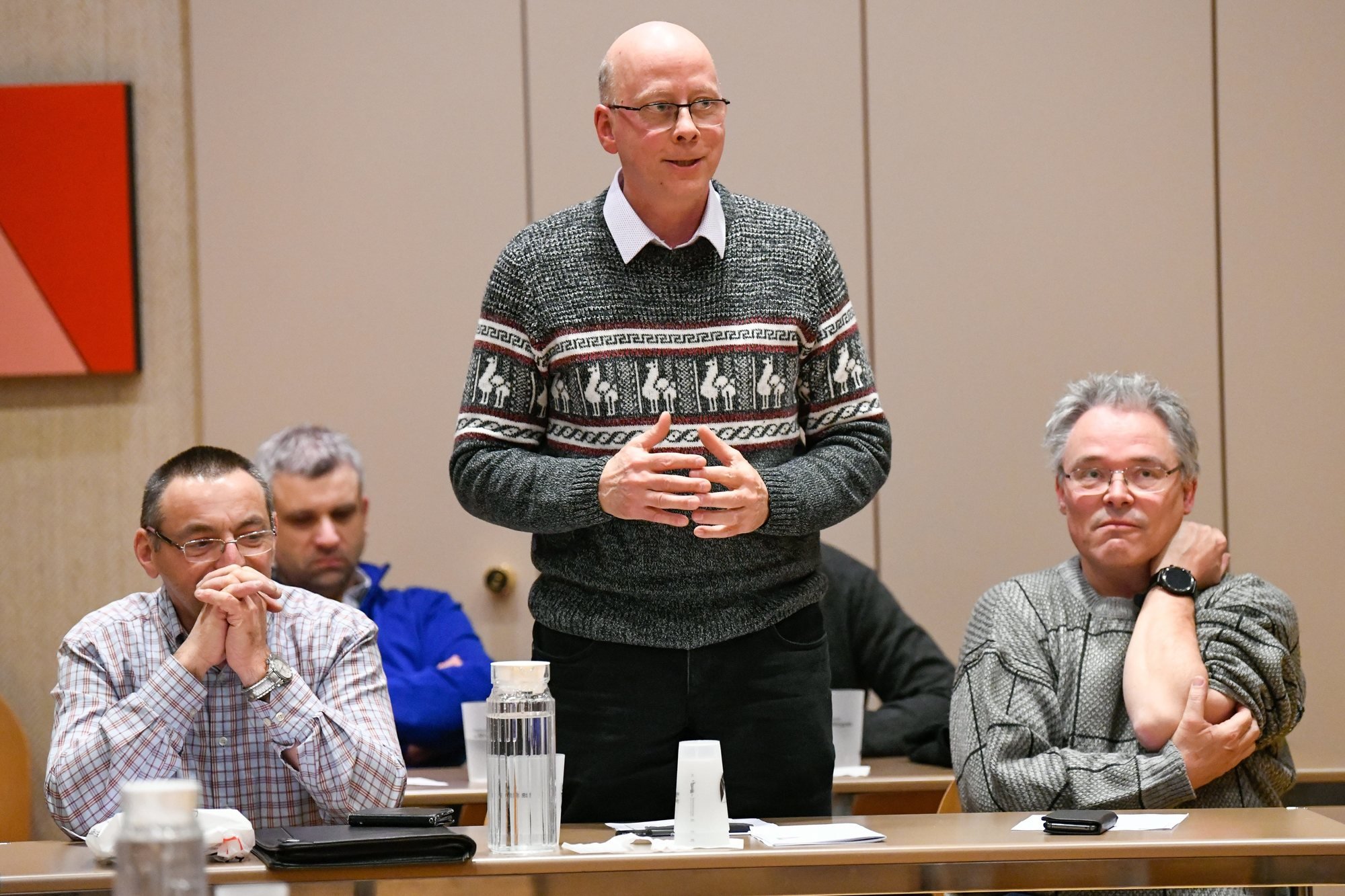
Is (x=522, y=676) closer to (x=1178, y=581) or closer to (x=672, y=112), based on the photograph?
(x=672, y=112)

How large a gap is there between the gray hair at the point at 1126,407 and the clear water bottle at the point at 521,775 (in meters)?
1.15

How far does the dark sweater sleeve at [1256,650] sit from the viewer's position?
2.12 m

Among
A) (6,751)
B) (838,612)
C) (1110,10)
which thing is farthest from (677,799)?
(1110,10)

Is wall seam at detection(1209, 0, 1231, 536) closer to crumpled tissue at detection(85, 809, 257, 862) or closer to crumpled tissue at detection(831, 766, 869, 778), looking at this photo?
crumpled tissue at detection(831, 766, 869, 778)

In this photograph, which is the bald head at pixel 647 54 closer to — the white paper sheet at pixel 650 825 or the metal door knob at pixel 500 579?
the white paper sheet at pixel 650 825

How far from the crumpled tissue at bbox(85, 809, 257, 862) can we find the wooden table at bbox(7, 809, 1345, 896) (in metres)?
0.02

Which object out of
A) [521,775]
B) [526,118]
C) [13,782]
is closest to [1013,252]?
[526,118]

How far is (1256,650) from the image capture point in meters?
2.15

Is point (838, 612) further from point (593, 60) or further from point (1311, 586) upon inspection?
point (593, 60)

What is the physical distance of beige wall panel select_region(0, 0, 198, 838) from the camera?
3.87 meters

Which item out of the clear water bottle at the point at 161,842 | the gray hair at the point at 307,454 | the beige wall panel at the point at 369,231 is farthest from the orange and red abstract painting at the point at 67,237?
the clear water bottle at the point at 161,842

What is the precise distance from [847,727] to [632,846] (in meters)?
1.08

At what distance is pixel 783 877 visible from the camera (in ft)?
5.17

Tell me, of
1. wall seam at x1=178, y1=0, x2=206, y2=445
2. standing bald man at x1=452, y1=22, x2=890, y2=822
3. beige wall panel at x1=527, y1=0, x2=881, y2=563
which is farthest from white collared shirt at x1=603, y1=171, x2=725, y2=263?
wall seam at x1=178, y1=0, x2=206, y2=445
